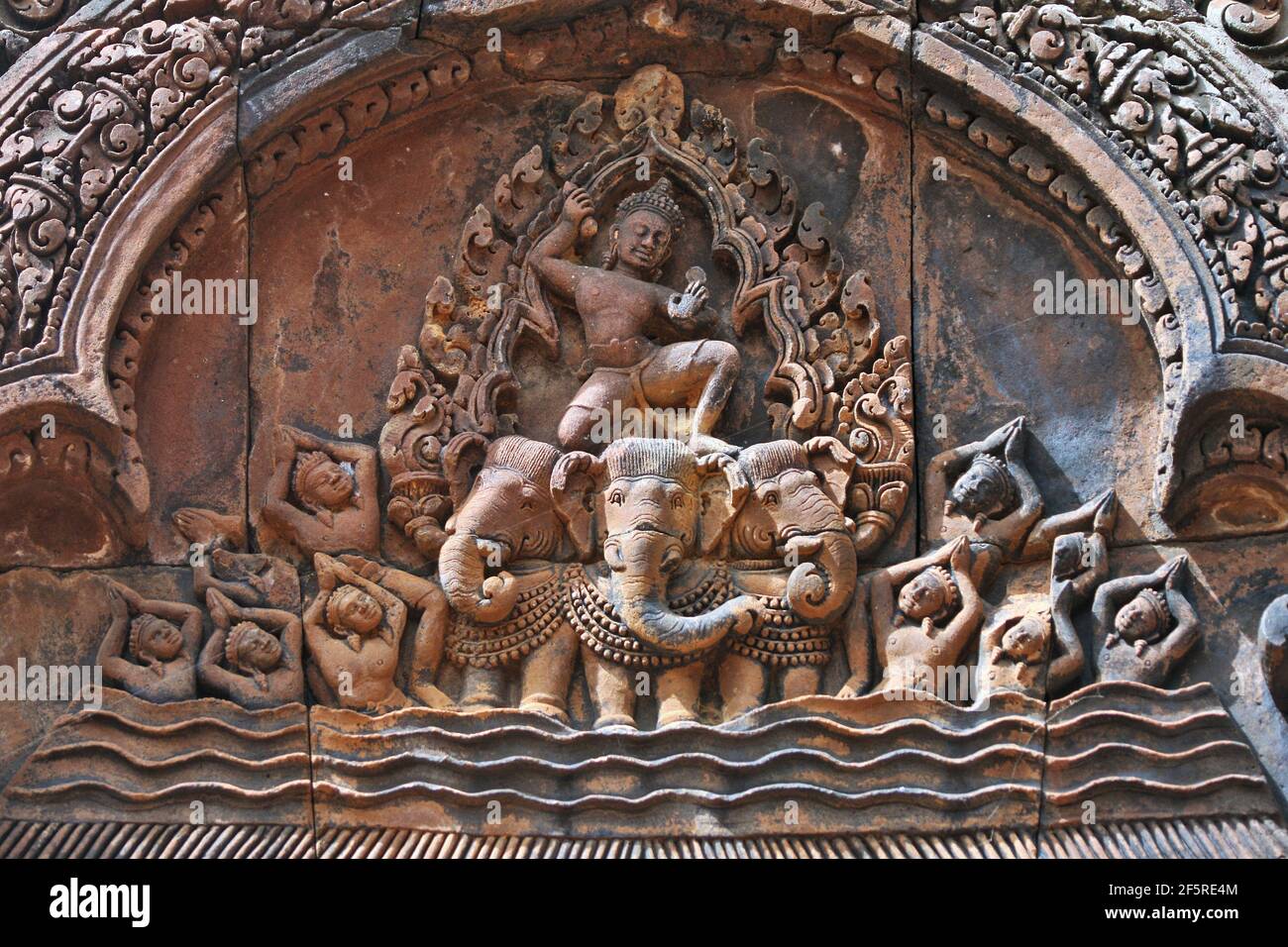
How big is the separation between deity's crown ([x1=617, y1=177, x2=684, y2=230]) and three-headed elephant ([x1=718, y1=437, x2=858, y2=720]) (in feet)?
3.39

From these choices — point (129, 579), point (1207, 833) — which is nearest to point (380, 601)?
point (129, 579)

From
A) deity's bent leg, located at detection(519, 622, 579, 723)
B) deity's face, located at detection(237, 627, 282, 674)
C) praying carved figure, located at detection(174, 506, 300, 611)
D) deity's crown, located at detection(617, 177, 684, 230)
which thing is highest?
deity's crown, located at detection(617, 177, 684, 230)

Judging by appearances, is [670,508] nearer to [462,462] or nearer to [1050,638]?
[462,462]

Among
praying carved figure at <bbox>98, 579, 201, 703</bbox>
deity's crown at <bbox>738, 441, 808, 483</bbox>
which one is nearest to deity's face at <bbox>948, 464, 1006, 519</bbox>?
deity's crown at <bbox>738, 441, 808, 483</bbox>

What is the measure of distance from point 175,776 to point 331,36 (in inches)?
112

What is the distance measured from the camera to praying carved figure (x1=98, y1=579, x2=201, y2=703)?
29.7 feet

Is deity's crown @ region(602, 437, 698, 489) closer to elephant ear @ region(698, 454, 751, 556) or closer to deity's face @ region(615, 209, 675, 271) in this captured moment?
elephant ear @ region(698, 454, 751, 556)

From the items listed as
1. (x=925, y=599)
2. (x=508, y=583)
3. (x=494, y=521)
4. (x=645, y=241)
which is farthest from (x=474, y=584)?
(x=925, y=599)

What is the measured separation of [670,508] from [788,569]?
48cm

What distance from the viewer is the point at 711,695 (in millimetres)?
9227

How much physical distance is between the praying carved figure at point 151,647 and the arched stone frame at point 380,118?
0.93ft

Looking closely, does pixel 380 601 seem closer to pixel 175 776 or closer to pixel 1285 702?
pixel 175 776

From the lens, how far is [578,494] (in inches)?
371

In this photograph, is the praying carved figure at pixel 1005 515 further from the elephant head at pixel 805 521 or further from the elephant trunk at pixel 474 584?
the elephant trunk at pixel 474 584
